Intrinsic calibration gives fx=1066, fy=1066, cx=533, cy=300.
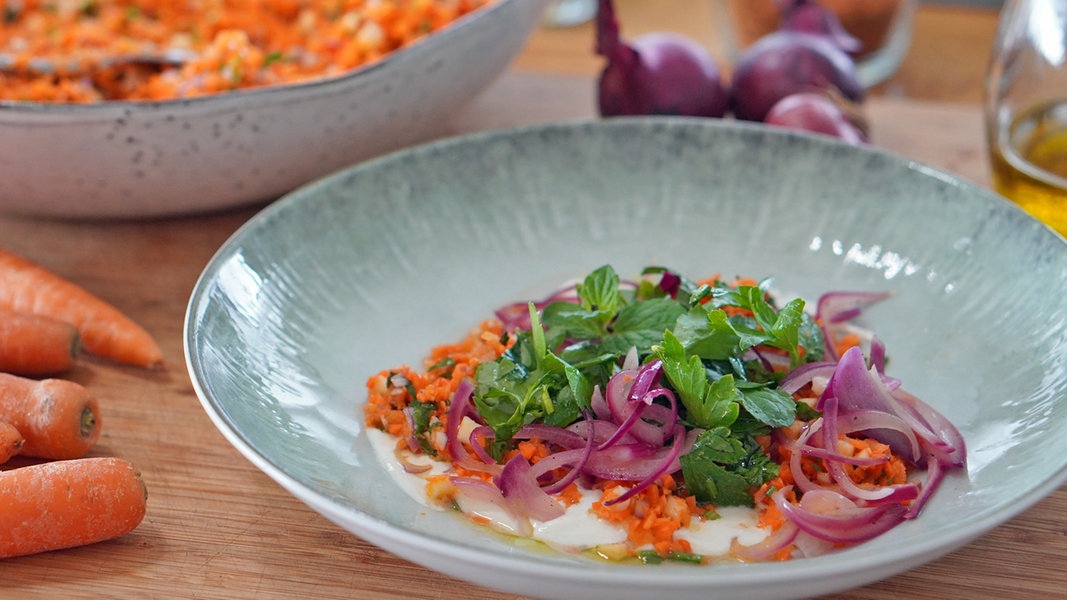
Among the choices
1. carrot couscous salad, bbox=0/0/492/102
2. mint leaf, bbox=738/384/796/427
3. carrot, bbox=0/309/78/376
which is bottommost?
carrot, bbox=0/309/78/376

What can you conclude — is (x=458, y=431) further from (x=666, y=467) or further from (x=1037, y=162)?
(x=1037, y=162)

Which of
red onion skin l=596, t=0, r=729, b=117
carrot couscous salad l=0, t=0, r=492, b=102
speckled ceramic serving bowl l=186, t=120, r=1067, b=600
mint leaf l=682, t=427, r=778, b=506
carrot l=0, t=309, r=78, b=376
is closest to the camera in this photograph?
speckled ceramic serving bowl l=186, t=120, r=1067, b=600

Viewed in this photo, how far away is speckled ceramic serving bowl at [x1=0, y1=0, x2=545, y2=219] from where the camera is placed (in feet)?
5.21

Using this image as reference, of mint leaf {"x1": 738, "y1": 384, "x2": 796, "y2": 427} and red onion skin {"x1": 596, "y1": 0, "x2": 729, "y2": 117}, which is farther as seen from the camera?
red onion skin {"x1": 596, "y1": 0, "x2": 729, "y2": 117}

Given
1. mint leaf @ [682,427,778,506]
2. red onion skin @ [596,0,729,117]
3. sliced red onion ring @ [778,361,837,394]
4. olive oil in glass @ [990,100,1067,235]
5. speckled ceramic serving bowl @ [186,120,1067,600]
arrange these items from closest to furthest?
speckled ceramic serving bowl @ [186,120,1067,600], mint leaf @ [682,427,778,506], sliced red onion ring @ [778,361,837,394], olive oil in glass @ [990,100,1067,235], red onion skin @ [596,0,729,117]

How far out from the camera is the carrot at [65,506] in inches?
46.3

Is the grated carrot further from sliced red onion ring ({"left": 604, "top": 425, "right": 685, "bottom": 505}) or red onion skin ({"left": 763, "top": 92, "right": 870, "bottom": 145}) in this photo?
red onion skin ({"left": 763, "top": 92, "right": 870, "bottom": 145})

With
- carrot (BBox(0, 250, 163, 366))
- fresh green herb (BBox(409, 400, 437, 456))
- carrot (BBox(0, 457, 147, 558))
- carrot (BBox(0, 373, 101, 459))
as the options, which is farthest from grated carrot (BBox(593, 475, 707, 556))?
carrot (BBox(0, 250, 163, 366))

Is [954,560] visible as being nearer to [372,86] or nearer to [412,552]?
[412,552]

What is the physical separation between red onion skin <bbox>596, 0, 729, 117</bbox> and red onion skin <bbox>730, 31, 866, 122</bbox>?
77 mm

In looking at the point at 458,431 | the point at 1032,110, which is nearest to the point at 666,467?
the point at 458,431

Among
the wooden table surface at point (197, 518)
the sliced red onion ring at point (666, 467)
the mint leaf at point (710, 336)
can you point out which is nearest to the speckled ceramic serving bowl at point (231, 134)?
the wooden table surface at point (197, 518)

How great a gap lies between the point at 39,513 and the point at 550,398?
0.58m

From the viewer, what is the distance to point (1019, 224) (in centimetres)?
147
